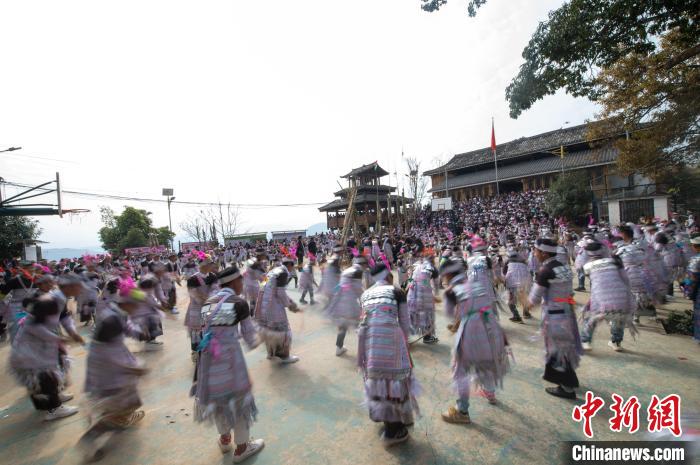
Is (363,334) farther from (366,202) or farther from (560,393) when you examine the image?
(366,202)

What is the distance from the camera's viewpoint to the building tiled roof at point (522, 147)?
33.4 metres

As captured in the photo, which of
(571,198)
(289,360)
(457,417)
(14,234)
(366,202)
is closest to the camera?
(457,417)

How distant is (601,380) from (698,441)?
1.51 metres

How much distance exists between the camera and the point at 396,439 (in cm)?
320

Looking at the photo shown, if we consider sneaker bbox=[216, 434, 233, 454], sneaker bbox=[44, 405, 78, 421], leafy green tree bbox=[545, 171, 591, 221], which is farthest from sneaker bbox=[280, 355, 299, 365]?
leafy green tree bbox=[545, 171, 591, 221]

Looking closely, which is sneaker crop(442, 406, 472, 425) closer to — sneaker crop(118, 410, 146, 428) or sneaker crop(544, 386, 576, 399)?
sneaker crop(544, 386, 576, 399)

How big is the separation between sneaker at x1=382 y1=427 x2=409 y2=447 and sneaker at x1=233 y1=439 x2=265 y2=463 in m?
1.26

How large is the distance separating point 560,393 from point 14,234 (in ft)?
97.5

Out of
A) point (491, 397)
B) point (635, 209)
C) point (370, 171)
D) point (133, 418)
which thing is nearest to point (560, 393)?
point (491, 397)

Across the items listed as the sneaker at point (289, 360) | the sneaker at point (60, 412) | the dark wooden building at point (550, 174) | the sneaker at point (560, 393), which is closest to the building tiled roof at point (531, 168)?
the dark wooden building at point (550, 174)

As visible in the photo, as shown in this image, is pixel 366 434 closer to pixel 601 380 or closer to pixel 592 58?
pixel 601 380

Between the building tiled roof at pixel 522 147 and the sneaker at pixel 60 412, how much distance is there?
36871 mm

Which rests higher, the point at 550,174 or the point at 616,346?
the point at 550,174

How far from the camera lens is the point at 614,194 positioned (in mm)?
24547
